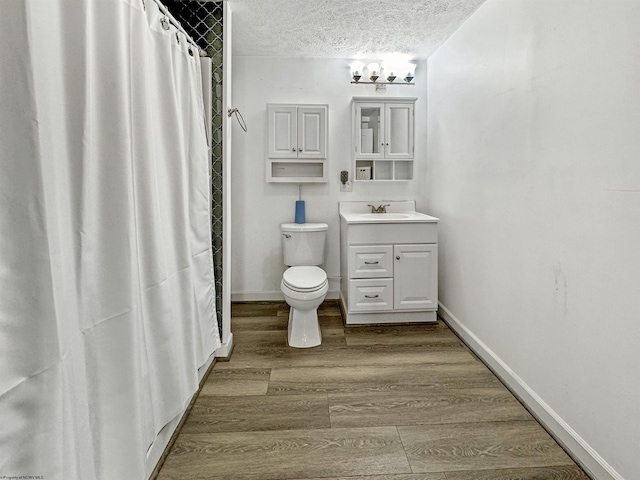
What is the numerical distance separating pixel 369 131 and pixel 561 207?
1.91m

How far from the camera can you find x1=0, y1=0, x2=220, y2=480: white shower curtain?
29.4 inches

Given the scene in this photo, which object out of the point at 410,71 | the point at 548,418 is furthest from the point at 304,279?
the point at 410,71

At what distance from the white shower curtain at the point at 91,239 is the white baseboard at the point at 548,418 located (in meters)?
1.61

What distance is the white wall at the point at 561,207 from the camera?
1233 millimetres

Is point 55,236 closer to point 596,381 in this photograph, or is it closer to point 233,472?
point 233,472

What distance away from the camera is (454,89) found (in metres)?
2.68

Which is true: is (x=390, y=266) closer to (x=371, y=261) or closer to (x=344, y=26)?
(x=371, y=261)

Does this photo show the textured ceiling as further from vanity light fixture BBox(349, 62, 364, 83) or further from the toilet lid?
the toilet lid

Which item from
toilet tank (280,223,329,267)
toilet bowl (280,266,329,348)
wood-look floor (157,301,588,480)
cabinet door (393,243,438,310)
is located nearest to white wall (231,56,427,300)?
toilet tank (280,223,329,267)

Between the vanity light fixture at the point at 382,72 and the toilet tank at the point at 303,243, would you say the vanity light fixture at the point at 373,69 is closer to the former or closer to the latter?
the vanity light fixture at the point at 382,72

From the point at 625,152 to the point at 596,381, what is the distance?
850 millimetres

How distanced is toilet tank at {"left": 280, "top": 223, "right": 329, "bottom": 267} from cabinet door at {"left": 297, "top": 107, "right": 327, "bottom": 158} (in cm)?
66

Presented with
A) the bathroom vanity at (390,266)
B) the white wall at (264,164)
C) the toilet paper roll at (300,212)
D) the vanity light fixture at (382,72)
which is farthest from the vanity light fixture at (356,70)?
the bathroom vanity at (390,266)

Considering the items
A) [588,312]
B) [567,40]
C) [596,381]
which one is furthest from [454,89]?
[596,381]
